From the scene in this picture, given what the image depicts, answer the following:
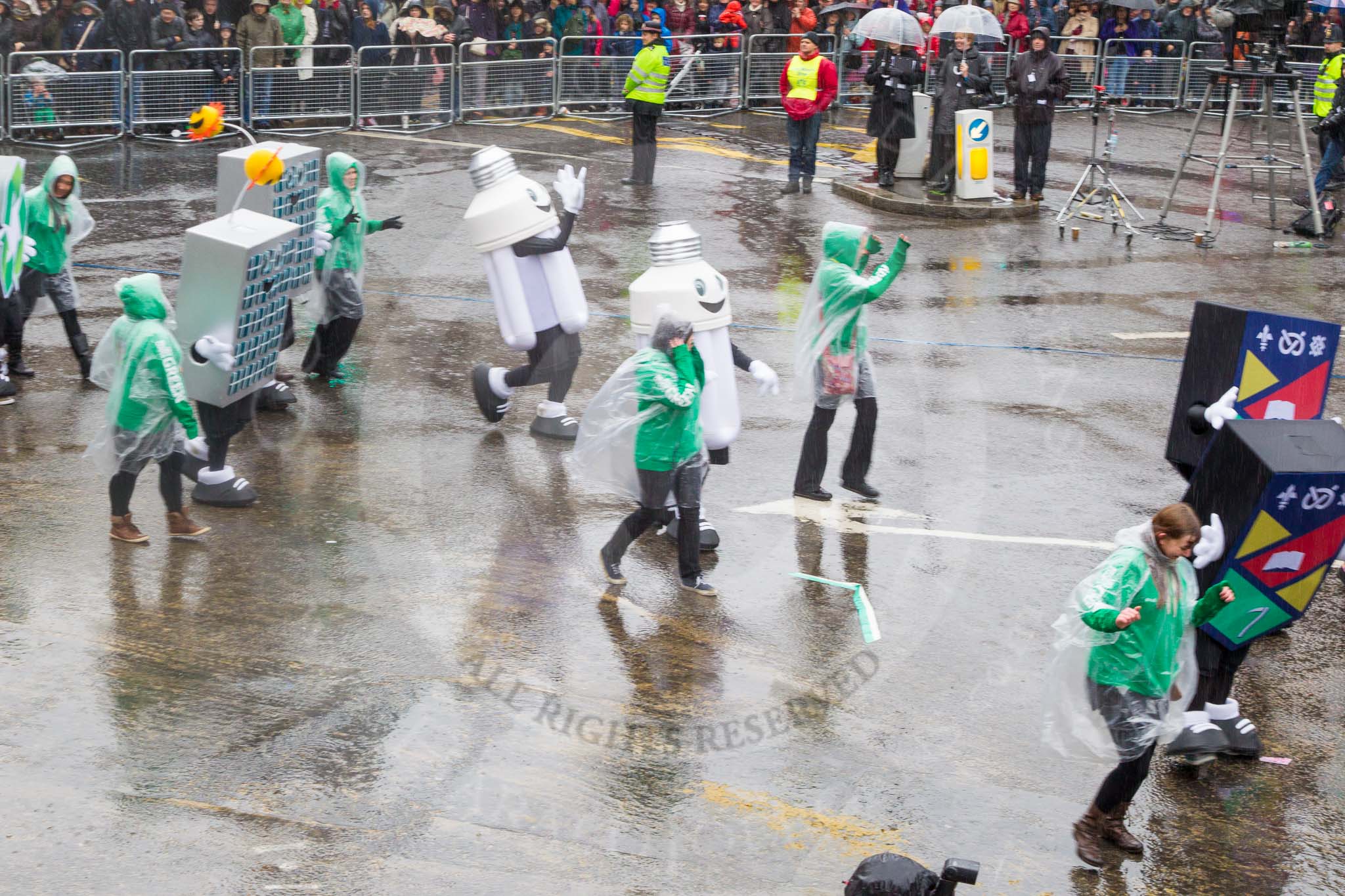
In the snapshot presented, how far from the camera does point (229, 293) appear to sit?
28.6 feet

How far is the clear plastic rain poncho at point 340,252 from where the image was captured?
10.6 m

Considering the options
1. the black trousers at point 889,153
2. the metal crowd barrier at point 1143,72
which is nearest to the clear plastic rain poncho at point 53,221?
the black trousers at point 889,153

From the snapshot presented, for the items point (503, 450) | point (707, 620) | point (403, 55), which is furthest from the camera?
point (403, 55)

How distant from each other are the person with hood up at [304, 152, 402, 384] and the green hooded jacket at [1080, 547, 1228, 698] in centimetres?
647

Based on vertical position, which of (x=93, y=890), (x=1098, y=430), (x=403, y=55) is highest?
(x=403, y=55)

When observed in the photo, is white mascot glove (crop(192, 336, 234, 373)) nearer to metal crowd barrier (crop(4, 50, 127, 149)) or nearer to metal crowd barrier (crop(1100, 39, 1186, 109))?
Answer: metal crowd barrier (crop(4, 50, 127, 149))

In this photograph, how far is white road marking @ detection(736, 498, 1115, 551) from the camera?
8992mm

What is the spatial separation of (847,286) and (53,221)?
18.2 feet

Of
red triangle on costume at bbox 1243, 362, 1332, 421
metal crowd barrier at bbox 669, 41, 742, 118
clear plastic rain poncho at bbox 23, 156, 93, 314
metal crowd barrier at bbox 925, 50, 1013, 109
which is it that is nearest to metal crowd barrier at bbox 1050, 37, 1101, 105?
metal crowd barrier at bbox 925, 50, 1013, 109

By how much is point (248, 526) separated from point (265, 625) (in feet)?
4.38

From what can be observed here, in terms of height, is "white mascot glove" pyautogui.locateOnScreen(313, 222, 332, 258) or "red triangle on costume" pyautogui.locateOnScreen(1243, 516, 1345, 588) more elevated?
"white mascot glove" pyautogui.locateOnScreen(313, 222, 332, 258)

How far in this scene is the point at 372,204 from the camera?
1653 centimetres

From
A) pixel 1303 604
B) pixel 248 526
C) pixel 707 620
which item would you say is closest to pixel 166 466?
pixel 248 526

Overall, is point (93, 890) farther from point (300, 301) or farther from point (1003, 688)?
point (300, 301)
